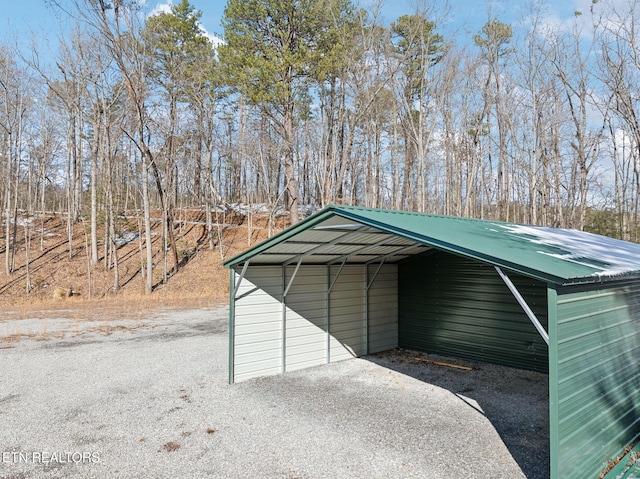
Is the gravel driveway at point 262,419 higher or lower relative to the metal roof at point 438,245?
lower

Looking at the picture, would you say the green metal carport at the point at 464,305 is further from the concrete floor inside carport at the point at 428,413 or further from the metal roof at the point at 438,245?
the concrete floor inside carport at the point at 428,413

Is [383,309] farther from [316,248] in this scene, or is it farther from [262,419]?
[262,419]

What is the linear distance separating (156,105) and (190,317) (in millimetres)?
9868

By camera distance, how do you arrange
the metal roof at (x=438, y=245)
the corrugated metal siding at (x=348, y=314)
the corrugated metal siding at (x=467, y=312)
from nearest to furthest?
the metal roof at (x=438, y=245)
the corrugated metal siding at (x=467, y=312)
the corrugated metal siding at (x=348, y=314)

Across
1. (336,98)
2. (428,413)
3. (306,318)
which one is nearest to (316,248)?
(306,318)

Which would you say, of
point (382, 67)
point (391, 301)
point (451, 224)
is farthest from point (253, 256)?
point (382, 67)

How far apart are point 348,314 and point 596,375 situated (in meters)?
4.68

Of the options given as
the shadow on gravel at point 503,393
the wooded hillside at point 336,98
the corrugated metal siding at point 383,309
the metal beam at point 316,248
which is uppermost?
the wooded hillside at point 336,98

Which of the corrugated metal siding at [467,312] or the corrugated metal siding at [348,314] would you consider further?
the corrugated metal siding at [348,314]

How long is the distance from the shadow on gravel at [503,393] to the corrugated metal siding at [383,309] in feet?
0.89

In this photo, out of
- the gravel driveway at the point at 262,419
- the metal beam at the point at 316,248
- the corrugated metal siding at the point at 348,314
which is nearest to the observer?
the gravel driveway at the point at 262,419

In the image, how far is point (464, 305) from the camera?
7.70 meters

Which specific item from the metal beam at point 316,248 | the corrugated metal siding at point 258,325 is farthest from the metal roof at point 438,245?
the corrugated metal siding at point 258,325

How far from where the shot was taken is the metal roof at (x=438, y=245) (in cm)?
347
